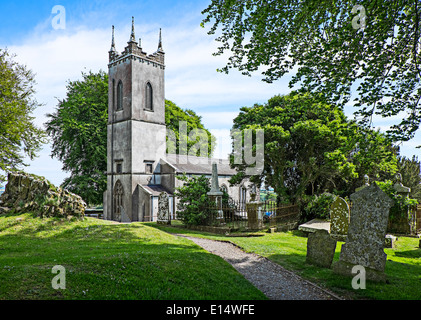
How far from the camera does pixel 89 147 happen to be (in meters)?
30.7

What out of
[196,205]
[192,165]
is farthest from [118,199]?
[196,205]

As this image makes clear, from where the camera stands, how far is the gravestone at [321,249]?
28.5ft

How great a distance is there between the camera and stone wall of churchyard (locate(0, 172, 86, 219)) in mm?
13453

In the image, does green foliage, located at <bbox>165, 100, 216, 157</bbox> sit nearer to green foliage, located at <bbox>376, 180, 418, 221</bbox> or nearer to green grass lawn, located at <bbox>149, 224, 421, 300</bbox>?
green foliage, located at <bbox>376, 180, 418, 221</bbox>

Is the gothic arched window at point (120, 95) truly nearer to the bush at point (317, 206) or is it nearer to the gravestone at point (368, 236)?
the bush at point (317, 206)

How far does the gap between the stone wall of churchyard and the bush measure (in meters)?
13.4

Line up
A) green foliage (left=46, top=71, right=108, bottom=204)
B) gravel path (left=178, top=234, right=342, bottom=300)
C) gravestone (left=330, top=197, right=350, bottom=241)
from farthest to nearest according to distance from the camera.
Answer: green foliage (left=46, top=71, right=108, bottom=204), gravestone (left=330, top=197, right=350, bottom=241), gravel path (left=178, top=234, right=342, bottom=300)

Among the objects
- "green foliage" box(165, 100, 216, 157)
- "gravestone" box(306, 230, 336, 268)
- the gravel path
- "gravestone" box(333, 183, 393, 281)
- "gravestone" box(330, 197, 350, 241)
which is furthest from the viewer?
"green foliage" box(165, 100, 216, 157)

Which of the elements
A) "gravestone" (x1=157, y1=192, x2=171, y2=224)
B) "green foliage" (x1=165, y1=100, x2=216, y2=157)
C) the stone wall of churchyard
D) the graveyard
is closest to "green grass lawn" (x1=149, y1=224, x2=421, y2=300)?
the graveyard

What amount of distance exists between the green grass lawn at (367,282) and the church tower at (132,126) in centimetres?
1742

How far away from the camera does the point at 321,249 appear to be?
8797 mm

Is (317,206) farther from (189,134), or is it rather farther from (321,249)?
(189,134)
